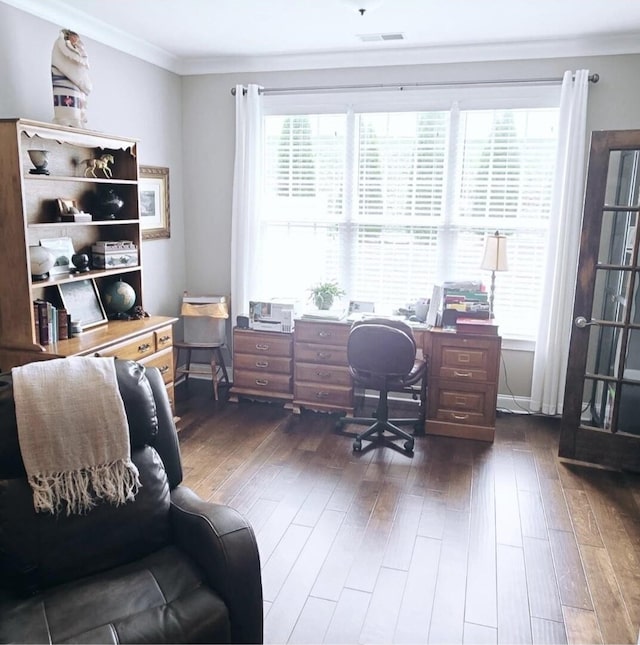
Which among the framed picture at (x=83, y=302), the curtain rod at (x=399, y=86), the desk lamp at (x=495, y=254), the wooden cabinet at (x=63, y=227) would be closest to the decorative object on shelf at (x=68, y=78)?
the wooden cabinet at (x=63, y=227)

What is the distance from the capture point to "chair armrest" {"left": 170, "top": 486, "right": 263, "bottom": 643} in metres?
1.74

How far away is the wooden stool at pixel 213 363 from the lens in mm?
4642

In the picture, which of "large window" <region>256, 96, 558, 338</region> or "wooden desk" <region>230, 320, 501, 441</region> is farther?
"large window" <region>256, 96, 558, 338</region>

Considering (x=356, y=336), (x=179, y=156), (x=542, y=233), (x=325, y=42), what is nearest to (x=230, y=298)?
(x=179, y=156)

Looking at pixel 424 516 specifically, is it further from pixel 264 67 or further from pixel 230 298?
pixel 264 67

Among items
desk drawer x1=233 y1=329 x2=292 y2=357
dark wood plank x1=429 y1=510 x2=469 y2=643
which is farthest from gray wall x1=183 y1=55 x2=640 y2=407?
dark wood plank x1=429 y1=510 x2=469 y2=643

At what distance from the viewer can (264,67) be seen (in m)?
4.55

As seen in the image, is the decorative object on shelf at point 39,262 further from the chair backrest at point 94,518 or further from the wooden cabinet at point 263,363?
the wooden cabinet at point 263,363

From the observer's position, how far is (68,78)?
3180 mm

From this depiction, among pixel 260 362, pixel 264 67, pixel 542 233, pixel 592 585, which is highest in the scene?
pixel 264 67

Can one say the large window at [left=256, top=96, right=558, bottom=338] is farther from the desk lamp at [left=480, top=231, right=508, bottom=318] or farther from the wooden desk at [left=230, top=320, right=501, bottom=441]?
the wooden desk at [left=230, top=320, right=501, bottom=441]

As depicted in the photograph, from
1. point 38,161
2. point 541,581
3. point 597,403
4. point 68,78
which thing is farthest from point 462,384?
point 68,78

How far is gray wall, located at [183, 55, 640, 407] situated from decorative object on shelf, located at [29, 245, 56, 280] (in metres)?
1.89

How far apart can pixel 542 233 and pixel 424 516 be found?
2319 millimetres
